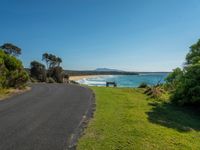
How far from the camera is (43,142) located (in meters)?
5.95

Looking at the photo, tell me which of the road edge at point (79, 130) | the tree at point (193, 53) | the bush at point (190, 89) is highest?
the tree at point (193, 53)

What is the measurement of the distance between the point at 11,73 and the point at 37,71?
26.5 m

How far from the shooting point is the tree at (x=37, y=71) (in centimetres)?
4569

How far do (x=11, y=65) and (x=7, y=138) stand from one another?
1551cm

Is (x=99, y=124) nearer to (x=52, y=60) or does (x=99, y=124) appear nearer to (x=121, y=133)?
(x=121, y=133)

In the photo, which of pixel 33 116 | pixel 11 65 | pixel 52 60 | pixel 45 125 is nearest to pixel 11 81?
pixel 11 65

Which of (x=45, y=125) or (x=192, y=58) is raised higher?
(x=192, y=58)

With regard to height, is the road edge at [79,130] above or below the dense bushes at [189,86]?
below

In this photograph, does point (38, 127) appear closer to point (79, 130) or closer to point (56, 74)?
point (79, 130)

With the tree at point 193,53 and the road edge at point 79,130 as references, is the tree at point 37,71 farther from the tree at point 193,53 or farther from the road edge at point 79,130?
the road edge at point 79,130

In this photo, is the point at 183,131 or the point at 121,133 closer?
the point at 121,133

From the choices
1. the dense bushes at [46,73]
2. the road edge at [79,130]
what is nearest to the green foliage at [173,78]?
the road edge at [79,130]

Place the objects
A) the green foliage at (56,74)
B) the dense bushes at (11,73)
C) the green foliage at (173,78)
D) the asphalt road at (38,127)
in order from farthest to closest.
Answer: the green foliage at (56,74) → the dense bushes at (11,73) → the green foliage at (173,78) → the asphalt road at (38,127)

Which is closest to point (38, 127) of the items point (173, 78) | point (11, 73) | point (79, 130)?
point (79, 130)
